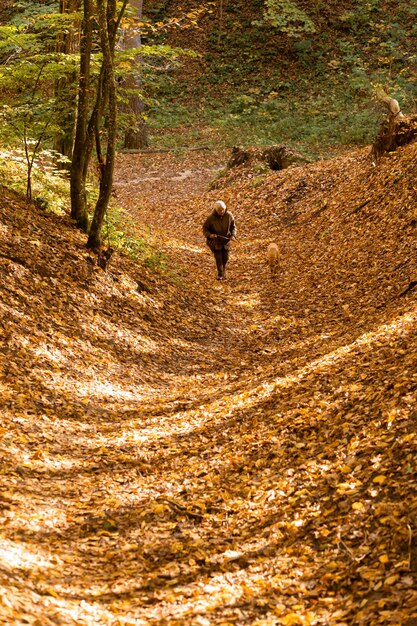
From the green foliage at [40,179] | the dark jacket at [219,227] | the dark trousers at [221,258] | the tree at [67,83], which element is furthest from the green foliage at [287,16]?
the green foliage at [40,179]

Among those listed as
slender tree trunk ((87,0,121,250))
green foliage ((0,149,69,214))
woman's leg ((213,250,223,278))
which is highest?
slender tree trunk ((87,0,121,250))

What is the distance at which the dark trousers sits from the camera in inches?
528

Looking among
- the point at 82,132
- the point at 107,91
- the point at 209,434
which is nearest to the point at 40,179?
the point at 82,132

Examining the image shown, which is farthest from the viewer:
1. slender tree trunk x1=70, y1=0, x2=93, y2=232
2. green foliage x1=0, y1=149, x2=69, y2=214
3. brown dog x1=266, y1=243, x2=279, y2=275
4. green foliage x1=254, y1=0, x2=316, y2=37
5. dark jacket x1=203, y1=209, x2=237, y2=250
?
green foliage x1=254, y1=0, x2=316, y2=37

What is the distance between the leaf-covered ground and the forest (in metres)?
0.02

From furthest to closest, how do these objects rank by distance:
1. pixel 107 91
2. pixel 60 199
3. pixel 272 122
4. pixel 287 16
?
pixel 287 16, pixel 272 122, pixel 60 199, pixel 107 91

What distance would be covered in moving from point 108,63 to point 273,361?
490cm

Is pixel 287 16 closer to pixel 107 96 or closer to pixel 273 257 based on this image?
pixel 273 257

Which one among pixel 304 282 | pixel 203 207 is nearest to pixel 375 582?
pixel 304 282

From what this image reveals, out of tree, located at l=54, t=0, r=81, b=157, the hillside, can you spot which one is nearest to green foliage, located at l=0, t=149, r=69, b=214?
tree, located at l=54, t=0, r=81, b=157

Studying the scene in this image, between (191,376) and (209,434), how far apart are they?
2.11 metres

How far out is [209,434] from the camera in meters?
7.18

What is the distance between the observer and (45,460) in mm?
6301

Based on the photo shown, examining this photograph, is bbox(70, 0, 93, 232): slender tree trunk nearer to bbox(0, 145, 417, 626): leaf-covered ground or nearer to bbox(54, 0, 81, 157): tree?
bbox(54, 0, 81, 157): tree
